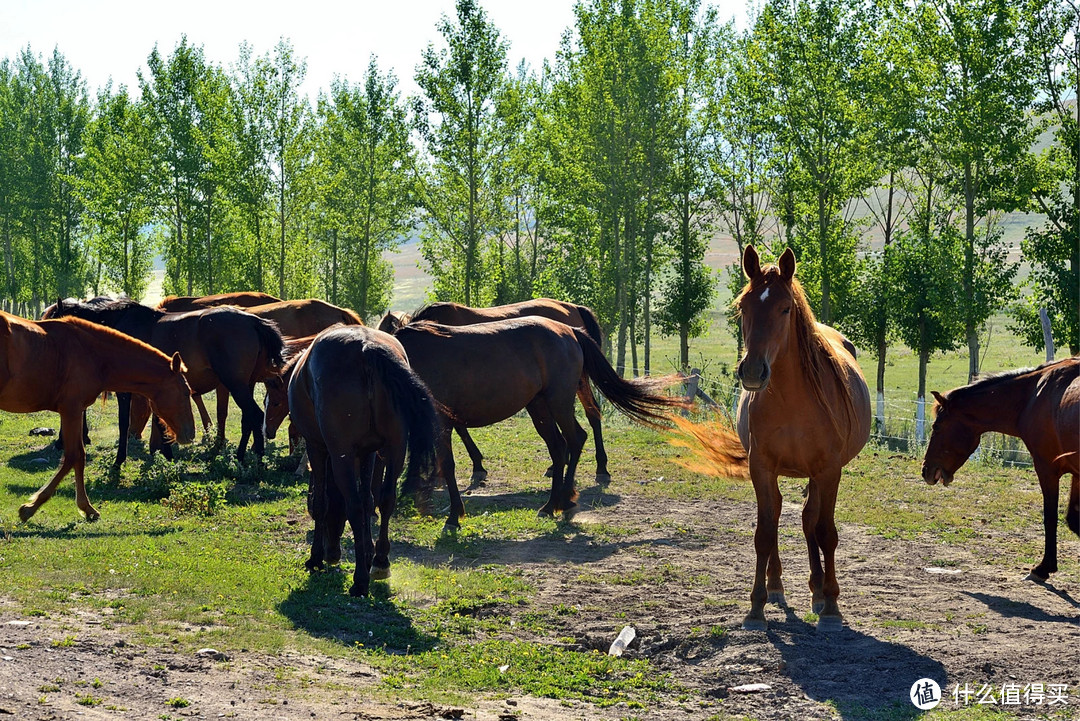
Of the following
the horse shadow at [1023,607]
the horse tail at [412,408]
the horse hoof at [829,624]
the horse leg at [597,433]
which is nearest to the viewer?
the horse hoof at [829,624]

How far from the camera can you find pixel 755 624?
677cm

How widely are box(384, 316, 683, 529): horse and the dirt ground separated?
70.9 inches

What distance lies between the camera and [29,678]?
520 centimetres

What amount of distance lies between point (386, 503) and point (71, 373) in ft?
15.0

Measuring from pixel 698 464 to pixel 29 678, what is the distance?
20.4 ft

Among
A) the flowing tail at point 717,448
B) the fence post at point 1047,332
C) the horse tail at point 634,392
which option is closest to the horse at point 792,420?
the flowing tail at point 717,448

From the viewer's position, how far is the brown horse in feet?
27.3

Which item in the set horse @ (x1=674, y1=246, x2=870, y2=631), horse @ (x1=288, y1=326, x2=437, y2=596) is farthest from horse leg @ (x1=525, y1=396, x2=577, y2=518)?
horse @ (x1=674, y1=246, x2=870, y2=631)

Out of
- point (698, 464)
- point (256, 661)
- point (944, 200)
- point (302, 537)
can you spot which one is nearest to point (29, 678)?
point (256, 661)

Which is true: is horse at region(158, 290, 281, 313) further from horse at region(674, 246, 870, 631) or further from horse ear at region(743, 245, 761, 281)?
horse ear at region(743, 245, 761, 281)

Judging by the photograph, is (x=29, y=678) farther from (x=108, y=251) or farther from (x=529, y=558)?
(x=108, y=251)

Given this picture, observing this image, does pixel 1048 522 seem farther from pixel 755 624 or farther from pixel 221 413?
pixel 221 413

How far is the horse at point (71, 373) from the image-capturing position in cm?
988

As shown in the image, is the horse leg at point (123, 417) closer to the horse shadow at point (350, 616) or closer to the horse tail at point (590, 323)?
the horse shadow at point (350, 616)
